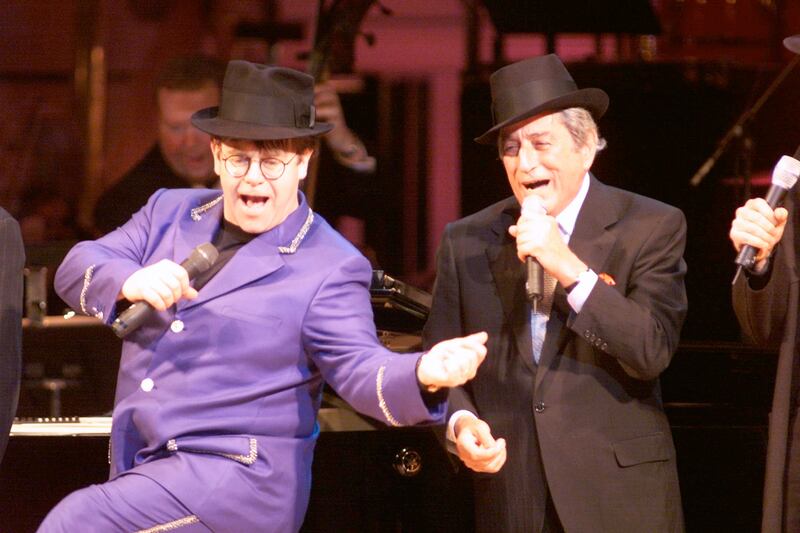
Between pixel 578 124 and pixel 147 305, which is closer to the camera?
pixel 147 305

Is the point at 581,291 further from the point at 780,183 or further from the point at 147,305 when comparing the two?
the point at 147,305

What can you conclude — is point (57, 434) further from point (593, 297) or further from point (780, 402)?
point (780, 402)

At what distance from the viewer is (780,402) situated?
2.96 meters

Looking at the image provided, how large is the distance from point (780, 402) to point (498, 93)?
3.47 ft

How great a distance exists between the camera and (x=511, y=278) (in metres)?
3.15

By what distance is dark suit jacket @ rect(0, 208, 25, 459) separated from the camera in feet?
9.62

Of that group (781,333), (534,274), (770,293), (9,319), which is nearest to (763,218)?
(770,293)

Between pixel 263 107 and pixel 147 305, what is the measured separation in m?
0.65

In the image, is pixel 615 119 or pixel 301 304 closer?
pixel 301 304

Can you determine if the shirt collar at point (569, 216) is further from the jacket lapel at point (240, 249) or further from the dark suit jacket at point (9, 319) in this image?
the dark suit jacket at point (9, 319)

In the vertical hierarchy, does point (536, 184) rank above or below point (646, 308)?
above

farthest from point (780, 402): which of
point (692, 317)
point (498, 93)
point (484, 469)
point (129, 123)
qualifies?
point (129, 123)

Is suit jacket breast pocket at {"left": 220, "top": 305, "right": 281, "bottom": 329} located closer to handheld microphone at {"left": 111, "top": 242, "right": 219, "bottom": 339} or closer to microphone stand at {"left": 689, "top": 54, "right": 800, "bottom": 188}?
handheld microphone at {"left": 111, "top": 242, "right": 219, "bottom": 339}

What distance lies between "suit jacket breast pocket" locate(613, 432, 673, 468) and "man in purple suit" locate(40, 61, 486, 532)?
1.92ft
